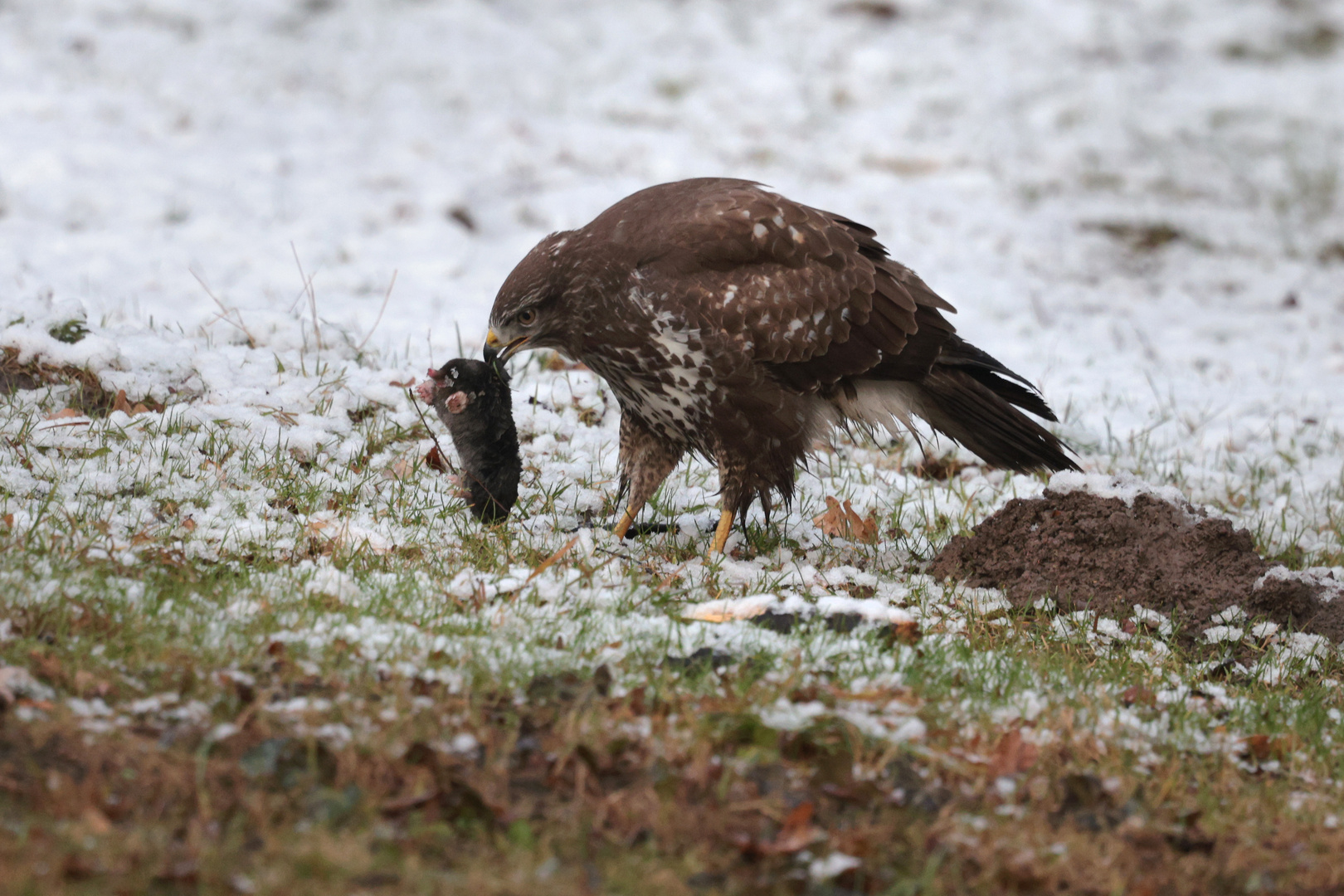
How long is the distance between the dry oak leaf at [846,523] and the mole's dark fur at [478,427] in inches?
52.9

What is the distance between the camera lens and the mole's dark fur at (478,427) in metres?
4.65

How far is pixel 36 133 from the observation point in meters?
9.67

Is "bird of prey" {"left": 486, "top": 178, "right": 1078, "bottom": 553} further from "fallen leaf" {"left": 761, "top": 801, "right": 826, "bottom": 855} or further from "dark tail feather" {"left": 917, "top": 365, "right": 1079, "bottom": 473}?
"fallen leaf" {"left": 761, "top": 801, "right": 826, "bottom": 855}

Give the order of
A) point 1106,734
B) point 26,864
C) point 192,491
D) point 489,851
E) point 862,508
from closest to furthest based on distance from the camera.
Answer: point 26,864
point 489,851
point 1106,734
point 192,491
point 862,508

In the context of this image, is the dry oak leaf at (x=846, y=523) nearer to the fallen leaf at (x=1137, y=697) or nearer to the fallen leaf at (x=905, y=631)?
the fallen leaf at (x=905, y=631)

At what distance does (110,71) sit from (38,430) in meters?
7.96

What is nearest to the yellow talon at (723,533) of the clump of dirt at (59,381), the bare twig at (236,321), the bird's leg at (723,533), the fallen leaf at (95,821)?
the bird's leg at (723,533)

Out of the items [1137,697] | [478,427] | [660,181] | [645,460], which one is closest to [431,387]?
[478,427]

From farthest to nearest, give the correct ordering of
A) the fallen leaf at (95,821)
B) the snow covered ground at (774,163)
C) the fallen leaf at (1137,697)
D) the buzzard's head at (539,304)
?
the snow covered ground at (774,163) → the buzzard's head at (539,304) → the fallen leaf at (1137,697) → the fallen leaf at (95,821)

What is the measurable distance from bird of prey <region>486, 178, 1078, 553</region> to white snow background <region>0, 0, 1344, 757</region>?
49 cm

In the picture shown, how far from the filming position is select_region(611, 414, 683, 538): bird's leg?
5.01 m

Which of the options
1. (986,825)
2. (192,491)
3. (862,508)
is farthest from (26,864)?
(862,508)

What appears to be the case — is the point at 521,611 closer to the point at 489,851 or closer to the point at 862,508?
the point at 489,851

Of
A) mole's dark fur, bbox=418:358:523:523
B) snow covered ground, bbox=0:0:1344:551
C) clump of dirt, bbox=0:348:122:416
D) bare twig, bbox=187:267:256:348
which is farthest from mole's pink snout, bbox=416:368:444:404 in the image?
snow covered ground, bbox=0:0:1344:551
